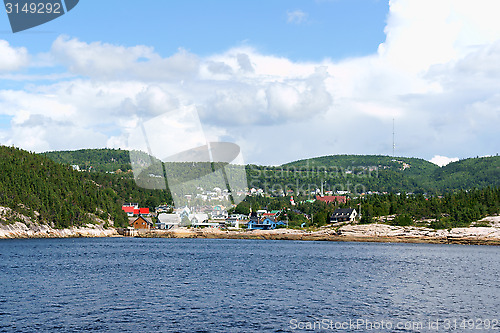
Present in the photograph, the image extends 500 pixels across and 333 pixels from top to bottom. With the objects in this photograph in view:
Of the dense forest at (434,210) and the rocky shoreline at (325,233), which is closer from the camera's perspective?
the rocky shoreline at (325,233)

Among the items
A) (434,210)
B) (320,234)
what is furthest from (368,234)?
(434,210)

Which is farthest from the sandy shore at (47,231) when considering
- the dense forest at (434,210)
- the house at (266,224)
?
the dense forest at (434,210)

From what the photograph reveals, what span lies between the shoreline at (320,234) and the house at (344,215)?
1175 cm

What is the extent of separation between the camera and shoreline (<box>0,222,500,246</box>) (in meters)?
133

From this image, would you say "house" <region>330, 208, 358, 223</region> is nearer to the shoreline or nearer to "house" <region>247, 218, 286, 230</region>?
the shoreline

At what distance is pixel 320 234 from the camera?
15925 cm

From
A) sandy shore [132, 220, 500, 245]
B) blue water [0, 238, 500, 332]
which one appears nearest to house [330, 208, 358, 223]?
sandy shore [132, 220, 500, 245]

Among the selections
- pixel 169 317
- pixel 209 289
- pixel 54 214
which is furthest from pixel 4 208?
pixel 169 317

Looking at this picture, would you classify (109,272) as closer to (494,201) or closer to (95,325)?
(95,325)

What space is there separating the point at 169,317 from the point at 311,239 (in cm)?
12837

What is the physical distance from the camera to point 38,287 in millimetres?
44438

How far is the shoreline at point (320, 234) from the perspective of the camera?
133375mm

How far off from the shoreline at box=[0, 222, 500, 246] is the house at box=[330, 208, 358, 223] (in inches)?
463

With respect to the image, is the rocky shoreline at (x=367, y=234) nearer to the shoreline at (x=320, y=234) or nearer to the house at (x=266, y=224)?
the shoreline at (x=320, y=234)
